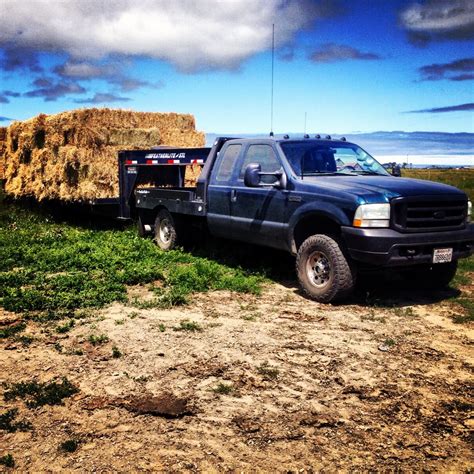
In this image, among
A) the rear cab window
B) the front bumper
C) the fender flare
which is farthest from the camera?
the rear cab window

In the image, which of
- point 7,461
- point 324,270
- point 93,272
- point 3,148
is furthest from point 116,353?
point 3,148

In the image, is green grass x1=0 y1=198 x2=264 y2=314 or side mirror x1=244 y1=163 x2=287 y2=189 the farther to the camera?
side mirror x1=244 y1=163 x2=287 y2=189

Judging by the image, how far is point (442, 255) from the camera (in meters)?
6.89

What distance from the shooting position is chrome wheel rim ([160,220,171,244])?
33.6ft

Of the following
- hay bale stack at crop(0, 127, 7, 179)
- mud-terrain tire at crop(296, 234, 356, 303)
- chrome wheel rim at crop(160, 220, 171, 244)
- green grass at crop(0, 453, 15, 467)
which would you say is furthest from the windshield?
hay bale stack at crop(0, 127, 7, 179)

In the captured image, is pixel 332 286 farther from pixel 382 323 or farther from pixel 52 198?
pixel 52 198

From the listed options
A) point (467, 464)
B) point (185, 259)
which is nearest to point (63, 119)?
point (185, 259)

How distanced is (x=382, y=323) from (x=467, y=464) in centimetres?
291

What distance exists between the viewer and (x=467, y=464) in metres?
3.39

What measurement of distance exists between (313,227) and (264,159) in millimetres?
1309

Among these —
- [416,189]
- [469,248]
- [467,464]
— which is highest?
[416,189]

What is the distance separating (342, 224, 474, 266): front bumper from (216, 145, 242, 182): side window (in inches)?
98.7

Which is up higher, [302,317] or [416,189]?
[416,189]

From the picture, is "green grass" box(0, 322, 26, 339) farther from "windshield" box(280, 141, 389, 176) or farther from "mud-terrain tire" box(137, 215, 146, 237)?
"mud-terrain tire" box(137, 215, 146, 237)
